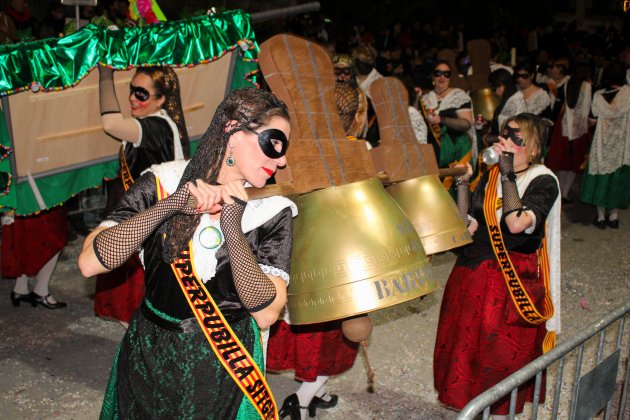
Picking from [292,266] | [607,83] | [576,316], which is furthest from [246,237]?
[607,83]

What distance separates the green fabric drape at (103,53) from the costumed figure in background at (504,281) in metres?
1.42

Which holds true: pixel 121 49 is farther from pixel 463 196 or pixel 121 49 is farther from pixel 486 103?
pixel 486 103

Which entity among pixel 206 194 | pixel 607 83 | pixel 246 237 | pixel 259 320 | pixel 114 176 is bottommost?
pixel 607 83

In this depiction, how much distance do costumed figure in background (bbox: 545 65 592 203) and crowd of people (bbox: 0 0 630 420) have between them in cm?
251

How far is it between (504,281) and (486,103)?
6007 millimetres

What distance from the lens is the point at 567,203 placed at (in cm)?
962

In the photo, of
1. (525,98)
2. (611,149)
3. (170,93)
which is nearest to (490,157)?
(170,93)

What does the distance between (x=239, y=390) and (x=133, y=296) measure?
8.18 ft

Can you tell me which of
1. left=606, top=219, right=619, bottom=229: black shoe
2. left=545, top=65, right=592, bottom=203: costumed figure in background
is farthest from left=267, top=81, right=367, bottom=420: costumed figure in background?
left=545, top=65, right=592, bottom=203: costumed figure in background

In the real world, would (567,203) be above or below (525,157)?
below

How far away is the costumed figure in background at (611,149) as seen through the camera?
8266 millimetres

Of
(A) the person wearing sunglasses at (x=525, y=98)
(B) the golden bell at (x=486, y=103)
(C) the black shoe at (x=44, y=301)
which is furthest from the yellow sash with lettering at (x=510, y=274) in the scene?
(B) the golden bell at (x=486, y=103)

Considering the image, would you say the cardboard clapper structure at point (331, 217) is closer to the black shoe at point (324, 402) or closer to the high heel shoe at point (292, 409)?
the high heel shoe at point (292, 409)

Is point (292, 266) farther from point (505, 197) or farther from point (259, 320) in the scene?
point (505, 197)
